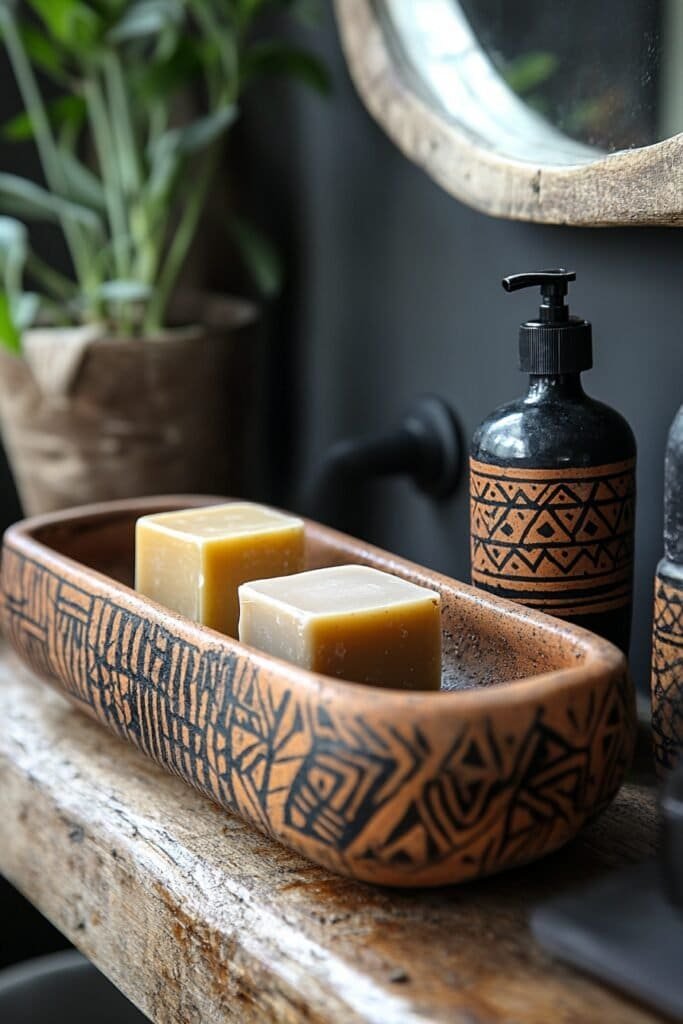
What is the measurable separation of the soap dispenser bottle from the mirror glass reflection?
0.12m

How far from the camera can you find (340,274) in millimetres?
937

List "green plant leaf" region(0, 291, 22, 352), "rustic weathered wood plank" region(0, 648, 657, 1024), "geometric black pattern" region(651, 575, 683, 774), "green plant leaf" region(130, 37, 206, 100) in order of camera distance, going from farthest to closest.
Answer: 1. "green plant leaf" region(130, 37, 206, 100)
2. "green plant leaf" region(0, 291, 22, 352)
3. "geometric black pattern" region(651, 575, 683, 774)
4. "rustic weathered wood plank" region(0, 648, 657, 1024)

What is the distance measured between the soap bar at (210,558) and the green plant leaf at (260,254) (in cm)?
36

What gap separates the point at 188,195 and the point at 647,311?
19.0 inches

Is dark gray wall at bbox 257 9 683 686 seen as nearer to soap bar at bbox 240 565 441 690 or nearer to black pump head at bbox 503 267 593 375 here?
black pump head at bbox 503 267 593 375

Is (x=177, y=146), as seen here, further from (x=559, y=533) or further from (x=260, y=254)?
(x=559, y=533)

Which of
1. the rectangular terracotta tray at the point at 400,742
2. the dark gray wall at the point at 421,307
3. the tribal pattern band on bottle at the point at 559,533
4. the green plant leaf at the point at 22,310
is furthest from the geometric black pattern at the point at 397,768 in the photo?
the green plant leaf at the point at 22,310

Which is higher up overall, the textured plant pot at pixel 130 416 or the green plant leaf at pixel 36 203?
the green plant leaf at pixel 36 203

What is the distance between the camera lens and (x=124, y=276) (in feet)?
3.13

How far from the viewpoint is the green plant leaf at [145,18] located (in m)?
0.85

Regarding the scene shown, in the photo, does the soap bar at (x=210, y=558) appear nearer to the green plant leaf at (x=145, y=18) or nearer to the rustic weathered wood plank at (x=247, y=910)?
the rustic weathered wood plank at (x=247, y=910)

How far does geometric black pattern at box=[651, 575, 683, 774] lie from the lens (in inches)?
20.6

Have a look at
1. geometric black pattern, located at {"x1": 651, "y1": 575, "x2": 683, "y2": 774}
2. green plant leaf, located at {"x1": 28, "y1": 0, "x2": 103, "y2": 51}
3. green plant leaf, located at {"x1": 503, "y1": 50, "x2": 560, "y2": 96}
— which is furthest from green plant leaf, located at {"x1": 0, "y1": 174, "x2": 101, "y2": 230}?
geometric black pattern, located at {"x1": 651, "y1": 575, "x2": 683, "y2": 774}

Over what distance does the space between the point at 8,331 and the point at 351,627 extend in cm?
39
